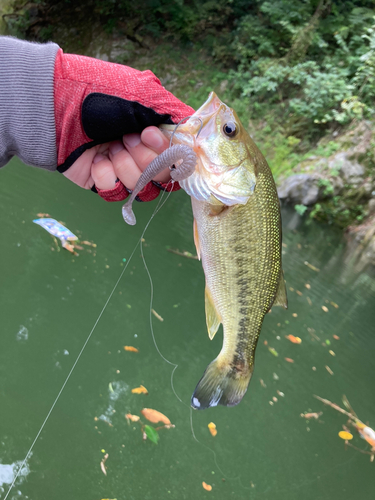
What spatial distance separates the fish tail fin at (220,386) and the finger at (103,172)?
1080 millimetres

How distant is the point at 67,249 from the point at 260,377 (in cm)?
239

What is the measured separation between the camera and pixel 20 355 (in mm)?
2584

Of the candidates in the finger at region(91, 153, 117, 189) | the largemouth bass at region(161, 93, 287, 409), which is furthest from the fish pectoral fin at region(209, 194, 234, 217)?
the finger at region(91, 153, 117, 189)

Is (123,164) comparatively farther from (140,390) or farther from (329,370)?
(329,370)

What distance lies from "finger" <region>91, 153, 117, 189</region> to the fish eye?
20.5 inches

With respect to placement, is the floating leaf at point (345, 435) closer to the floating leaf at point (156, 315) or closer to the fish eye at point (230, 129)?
the floating leaf at point (156, 315)

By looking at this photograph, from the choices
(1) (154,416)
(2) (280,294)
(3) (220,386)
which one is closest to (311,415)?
(1) (154,416)

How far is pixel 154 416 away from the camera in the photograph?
2.66 m

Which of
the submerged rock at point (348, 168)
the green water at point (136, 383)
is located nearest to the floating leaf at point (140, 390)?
the green water at point (136, 383)

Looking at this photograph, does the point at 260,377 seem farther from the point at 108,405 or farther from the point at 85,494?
the point at 85,494

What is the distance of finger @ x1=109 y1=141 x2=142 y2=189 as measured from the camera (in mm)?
1472

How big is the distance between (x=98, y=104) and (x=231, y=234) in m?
0.79

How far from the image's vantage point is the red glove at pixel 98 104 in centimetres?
131

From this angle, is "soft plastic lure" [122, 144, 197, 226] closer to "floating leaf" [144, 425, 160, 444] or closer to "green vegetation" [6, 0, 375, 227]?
"floating leaf" [144, 425, 160, 444]
